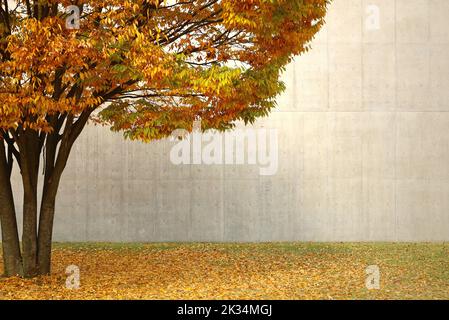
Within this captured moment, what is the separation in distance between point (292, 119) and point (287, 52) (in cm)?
773

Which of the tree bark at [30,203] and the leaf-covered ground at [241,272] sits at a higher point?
the tree bark at [30,203]

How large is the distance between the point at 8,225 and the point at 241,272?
14.7 feet

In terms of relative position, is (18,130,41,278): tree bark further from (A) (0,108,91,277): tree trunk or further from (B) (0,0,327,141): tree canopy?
(B) (0,0,327,141): tree canopy

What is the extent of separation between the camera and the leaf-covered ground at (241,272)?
10.8 metres

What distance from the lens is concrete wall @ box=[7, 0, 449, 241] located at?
62.7ft

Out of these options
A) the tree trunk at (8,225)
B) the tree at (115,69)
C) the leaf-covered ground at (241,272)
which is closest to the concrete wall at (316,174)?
the leaf-covered ground at (241,272)

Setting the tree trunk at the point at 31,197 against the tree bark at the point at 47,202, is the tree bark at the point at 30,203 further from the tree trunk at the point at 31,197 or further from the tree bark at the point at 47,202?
the tree bark at the point at 47,202

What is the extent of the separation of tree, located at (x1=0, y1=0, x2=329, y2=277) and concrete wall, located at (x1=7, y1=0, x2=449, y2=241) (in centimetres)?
632

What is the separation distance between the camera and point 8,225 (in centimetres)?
1187

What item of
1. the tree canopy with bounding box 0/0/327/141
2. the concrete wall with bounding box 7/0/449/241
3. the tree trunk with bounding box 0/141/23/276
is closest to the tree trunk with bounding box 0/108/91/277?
the tree trunk with bounding box 0/141/23/276

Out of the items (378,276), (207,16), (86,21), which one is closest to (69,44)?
(86,21)

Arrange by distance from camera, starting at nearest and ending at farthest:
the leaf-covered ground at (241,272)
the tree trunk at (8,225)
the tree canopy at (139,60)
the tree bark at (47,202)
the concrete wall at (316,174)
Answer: the tree canopy at (139,60), the leaf-covered ground at (241,272), the tree trunk at (8,225), the tree bark at (47,202), the concrete wall at (316,174)

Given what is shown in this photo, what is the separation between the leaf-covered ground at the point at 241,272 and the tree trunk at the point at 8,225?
0.30 meters

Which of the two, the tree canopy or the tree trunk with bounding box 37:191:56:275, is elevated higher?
the tree canopy
